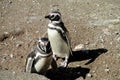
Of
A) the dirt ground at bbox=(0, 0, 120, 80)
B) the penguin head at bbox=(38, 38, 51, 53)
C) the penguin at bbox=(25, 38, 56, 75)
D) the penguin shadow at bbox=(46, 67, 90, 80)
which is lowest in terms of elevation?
the penguin shadow at bbox=(46, 67, 90, 80)

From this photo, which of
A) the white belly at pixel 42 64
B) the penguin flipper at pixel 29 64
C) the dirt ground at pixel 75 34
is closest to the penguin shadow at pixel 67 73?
the dirt ground at pixel 75 34

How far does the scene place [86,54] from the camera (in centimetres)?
525

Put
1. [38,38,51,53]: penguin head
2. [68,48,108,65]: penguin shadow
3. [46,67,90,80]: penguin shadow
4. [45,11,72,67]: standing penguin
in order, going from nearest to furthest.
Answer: [38,38,51,53]: penguin head, [46,67,90,80]: penguin shadow, [45,11,72,67]: standing penguin, [68,48,108,65]: penguin shadow

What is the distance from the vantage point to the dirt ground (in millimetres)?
4848

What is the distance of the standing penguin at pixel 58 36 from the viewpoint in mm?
4980

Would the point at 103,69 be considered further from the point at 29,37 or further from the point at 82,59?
the point at 29,37

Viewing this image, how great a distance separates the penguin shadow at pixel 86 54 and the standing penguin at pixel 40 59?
0.69m

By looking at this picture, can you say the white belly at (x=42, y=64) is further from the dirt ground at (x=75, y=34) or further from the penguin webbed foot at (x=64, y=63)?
the penguin webbed foot at (x=64, y=63)

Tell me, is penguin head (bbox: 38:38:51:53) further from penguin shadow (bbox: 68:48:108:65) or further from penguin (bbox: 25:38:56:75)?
penguin shadow (bbox: 68:48:108:65)

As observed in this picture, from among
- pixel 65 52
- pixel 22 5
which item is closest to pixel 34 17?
pixel 22 5

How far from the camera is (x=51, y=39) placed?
5012mm

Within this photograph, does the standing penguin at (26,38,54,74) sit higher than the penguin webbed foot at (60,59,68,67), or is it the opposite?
the standing penguin at (26,38,54,74)

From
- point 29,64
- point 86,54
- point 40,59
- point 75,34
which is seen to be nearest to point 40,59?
point 40,59

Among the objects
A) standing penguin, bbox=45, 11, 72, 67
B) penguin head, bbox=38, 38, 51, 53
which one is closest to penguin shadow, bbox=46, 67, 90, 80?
standing penguin, bbox=45, 11, 72, 67
